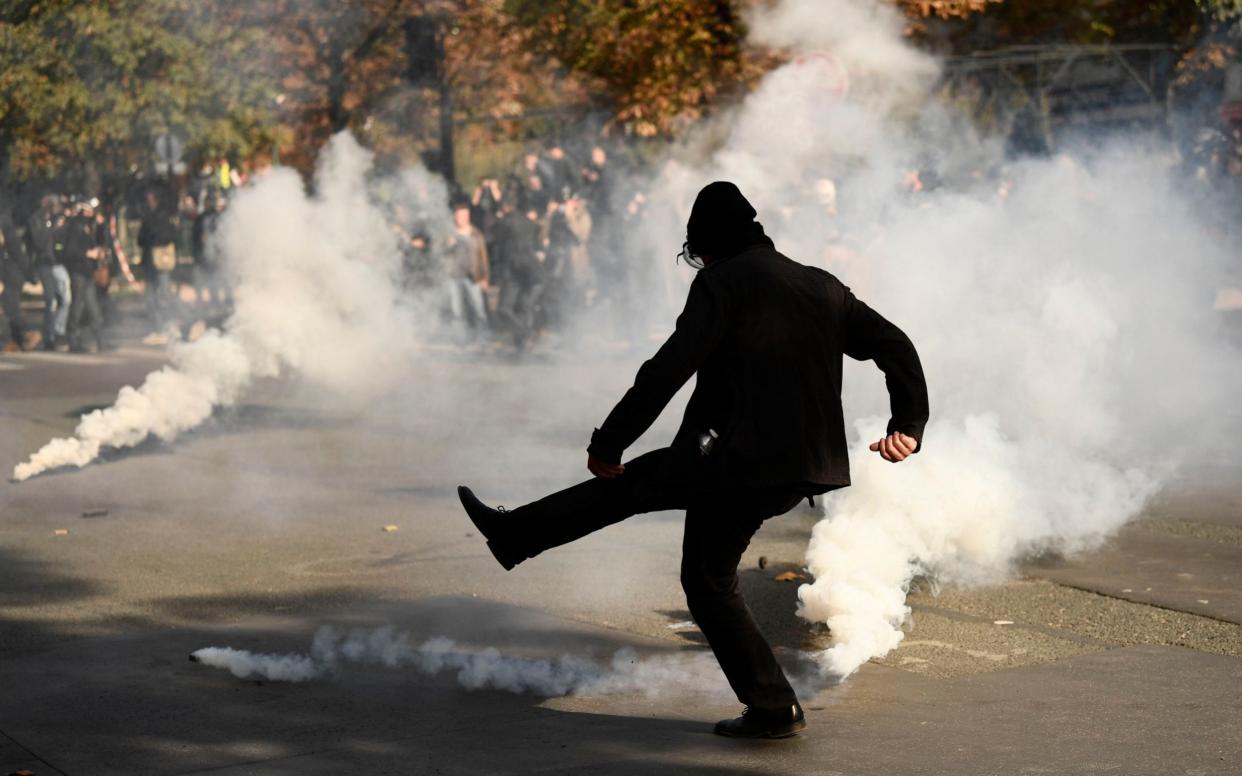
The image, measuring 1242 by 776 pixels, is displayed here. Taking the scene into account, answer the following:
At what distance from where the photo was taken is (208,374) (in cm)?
1240

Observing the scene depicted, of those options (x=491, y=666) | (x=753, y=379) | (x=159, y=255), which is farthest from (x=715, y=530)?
(x=159, y=255)

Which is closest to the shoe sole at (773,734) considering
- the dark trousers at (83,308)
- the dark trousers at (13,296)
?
the dark trousers at (83,308)

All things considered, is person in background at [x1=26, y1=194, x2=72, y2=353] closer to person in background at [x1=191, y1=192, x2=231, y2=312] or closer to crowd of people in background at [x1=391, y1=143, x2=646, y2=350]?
person in background at [x1=191, y1=192, x2=231, y2=312]

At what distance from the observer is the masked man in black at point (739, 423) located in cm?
470

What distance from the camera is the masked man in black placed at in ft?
15.4

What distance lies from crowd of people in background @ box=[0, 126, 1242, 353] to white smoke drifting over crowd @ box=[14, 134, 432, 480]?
177 centimetres

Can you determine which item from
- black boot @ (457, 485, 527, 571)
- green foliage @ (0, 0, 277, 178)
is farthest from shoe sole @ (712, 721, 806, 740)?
green foliage @ (0, 0, 277, 178)

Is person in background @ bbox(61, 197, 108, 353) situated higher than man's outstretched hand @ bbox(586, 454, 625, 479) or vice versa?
person in background @ bbox(61, 197, 108, 353)

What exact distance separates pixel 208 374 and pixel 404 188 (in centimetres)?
596

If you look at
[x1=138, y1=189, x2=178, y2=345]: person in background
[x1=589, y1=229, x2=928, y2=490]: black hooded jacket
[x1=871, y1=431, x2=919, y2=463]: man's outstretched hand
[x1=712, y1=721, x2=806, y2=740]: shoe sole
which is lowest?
[x1=712, y1=721, x2=806, y2=740]: shoe sole

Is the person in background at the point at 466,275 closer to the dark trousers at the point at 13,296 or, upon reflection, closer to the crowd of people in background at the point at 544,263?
the crowd of people in background at the point at 544,263

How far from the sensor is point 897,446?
493 centimetres

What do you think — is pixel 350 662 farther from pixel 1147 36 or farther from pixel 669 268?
pixel 1147 36

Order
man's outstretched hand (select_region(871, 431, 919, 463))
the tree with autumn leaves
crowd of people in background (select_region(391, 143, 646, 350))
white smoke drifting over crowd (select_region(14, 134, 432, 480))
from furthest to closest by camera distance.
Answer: crowd of people in background (select_region(391, 143, 646, 350)), the tree with autumn leaves, white smoke drifting over crowd (select_region(14, 134, 432, 480)), man's outstretched hand (select_region(871, 431, 919, 463))
